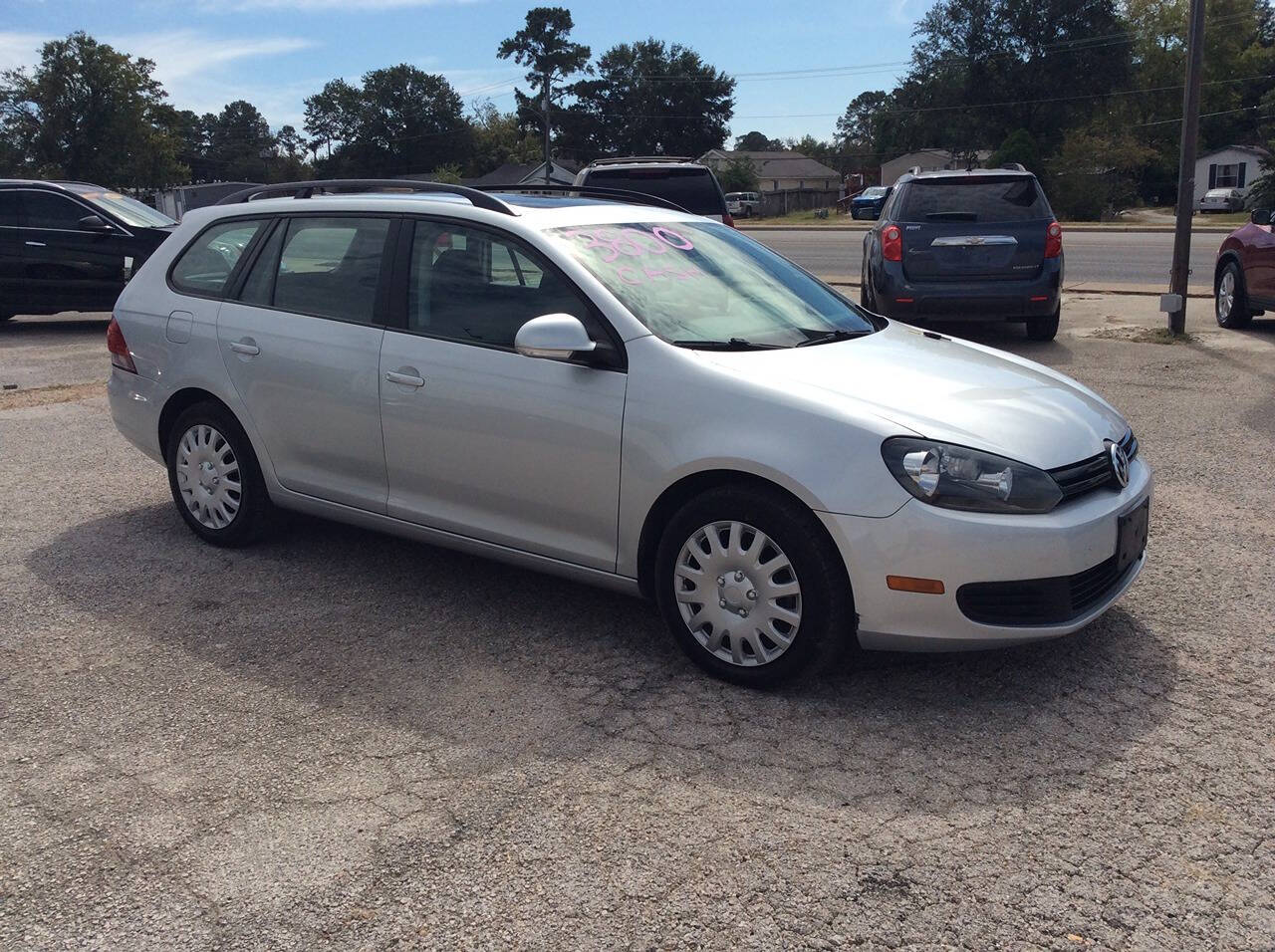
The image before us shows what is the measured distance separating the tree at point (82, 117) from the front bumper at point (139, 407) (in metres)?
68.2

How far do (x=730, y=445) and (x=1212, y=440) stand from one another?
4.91m

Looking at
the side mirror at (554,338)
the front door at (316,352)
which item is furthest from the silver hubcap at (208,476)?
the side mirror at (554,338)

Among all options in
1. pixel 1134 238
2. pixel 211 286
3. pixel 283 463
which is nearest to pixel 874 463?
pixel 283 463

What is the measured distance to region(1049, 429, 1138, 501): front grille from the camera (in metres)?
3.94

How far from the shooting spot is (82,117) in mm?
67000

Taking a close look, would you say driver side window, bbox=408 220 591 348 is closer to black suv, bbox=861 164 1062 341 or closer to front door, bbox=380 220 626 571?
front door, bbox=380 220 626 571

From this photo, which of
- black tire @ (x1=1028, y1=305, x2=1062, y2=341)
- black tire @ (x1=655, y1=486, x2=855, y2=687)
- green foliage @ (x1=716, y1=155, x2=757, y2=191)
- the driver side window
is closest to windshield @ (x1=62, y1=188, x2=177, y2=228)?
black tire @ (x1=1028, y1=305, x2=1062, y2=341)

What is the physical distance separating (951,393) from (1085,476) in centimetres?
52

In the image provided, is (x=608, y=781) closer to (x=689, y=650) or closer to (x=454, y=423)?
(x=689, y=650)

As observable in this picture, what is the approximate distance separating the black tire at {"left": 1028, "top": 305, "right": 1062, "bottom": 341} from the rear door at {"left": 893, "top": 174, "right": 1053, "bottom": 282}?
757mm

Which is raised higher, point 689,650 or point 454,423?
point 454,423

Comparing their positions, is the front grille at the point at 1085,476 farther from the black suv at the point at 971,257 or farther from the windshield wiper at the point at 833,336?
the black suv at the point at 971,257

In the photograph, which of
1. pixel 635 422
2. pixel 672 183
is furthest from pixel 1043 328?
pixel 635 422

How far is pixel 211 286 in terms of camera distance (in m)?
5.67
